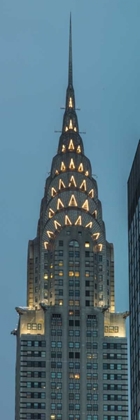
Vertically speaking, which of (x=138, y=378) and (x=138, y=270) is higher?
(x=138, y=270)

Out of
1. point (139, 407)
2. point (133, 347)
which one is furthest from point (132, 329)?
point (139, 407)

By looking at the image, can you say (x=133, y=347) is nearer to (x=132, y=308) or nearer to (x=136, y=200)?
(x=132, y=308)

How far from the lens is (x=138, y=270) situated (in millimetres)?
145750

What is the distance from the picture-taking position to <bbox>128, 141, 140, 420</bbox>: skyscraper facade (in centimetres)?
14527

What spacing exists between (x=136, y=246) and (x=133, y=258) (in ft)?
10.1

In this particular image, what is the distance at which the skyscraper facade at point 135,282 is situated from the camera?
145275mm

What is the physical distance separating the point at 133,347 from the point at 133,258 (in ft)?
31.5

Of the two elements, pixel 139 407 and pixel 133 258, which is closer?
pixel 139 407

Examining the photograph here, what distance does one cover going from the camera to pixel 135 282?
148750 mm

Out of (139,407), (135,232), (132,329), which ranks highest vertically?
(135,232)

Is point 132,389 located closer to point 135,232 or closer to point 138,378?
point 138,378

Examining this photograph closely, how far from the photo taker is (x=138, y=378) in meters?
143

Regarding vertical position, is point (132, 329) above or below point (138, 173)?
below

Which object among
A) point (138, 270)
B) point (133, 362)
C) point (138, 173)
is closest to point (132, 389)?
point (133, 362)
